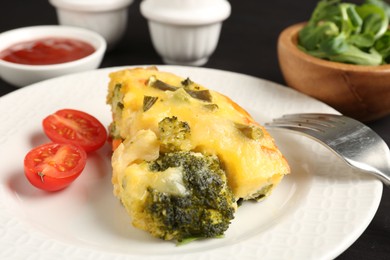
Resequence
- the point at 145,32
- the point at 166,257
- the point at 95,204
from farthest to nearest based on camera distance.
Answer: the point at 145,32 → the point at 95,204 → the point at 166,257

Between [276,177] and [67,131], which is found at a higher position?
[276,177]

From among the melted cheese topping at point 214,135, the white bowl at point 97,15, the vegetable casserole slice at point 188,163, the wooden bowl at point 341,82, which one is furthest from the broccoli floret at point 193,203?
the white bowl at point 97,15

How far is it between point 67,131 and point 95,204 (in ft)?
2.40

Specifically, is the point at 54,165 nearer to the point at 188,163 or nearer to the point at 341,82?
the point at 188,163

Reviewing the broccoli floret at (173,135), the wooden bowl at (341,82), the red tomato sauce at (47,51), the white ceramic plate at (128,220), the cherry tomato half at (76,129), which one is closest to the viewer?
the white ceramic plate at (128,220)

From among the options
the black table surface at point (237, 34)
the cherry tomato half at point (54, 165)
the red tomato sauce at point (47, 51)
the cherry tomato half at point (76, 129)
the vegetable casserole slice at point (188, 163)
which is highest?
the vegetable casserole slice at point (188, 163)

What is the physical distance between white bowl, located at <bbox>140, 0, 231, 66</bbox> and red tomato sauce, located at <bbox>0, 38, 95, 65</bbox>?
25.5 inches

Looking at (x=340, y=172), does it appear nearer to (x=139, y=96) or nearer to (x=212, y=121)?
(x=212, y=121)

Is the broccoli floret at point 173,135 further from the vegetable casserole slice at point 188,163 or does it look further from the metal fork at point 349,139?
the metal fork at point 349,139

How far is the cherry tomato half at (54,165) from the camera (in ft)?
11.3

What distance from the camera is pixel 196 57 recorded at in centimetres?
556

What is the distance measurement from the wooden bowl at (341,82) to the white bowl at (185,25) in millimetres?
882

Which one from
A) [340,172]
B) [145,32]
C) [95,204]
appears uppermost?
[340,172]

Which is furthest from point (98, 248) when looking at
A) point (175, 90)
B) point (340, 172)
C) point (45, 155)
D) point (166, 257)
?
point (340, 172)
